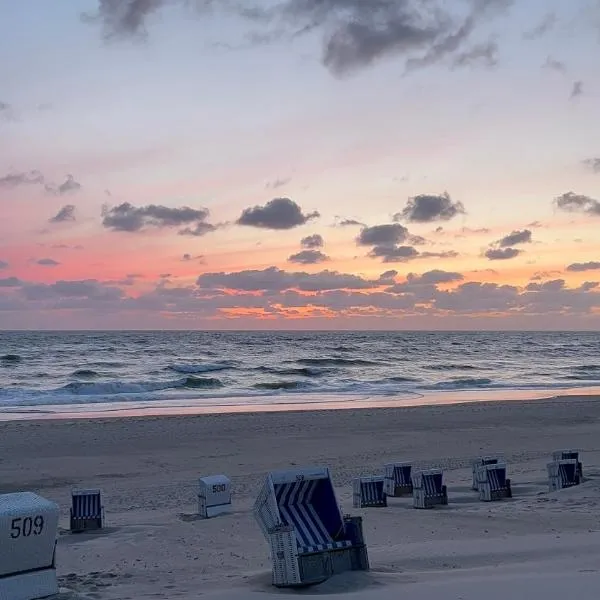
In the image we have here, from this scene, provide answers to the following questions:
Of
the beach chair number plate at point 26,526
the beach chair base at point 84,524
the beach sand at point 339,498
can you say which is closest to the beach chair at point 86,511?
the beach chair base at point 84,524

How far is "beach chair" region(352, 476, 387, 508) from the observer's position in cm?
1131

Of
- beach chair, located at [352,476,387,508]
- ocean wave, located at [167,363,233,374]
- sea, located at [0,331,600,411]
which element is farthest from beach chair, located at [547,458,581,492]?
ocean wave, located at [167,363,233,374]

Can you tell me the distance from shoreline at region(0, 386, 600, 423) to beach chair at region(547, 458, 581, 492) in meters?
15.8

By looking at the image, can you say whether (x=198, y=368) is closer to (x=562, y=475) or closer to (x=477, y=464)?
(x=477, y=464)

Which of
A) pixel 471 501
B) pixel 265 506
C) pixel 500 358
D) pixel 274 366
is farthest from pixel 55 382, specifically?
pixel 500 358

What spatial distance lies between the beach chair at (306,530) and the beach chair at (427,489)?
14.0 feet

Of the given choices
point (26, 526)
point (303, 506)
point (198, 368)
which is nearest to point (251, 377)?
point (198, 368)

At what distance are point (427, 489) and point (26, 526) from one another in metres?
6.67

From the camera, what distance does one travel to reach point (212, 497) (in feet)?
35.5

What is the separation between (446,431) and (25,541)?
1674 centimetres

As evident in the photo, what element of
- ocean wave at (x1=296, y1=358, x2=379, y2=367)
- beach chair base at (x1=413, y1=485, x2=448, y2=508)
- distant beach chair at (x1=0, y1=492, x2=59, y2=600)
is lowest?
beach chair base at (x1=413, y1=485, x2=448, y2=508)

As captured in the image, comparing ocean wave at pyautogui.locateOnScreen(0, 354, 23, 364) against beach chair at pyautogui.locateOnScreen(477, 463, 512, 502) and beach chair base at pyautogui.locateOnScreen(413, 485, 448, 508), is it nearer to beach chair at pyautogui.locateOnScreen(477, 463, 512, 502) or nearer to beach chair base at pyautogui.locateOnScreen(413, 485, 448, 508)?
beach chair base at pyautogui.locateOnScreen(413, 485, 448, 508)

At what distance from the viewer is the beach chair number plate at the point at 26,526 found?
19.4 ft

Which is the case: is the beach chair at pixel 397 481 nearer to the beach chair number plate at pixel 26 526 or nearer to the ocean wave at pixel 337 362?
the beach chair number plate at pixel 26 526
